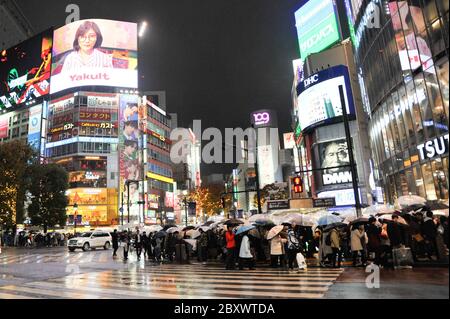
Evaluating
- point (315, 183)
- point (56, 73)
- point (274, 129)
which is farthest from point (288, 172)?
point (56, 73)

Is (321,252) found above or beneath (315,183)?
beneath

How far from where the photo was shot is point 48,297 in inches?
376

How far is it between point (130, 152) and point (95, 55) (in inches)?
958

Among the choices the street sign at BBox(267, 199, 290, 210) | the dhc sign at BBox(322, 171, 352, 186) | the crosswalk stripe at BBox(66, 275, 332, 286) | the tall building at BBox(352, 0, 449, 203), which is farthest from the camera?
the dhc sign at BBox(322, 171, 352, 186)

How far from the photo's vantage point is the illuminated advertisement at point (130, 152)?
73.8 meters

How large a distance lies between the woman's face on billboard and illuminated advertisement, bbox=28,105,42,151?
16140 millimetres

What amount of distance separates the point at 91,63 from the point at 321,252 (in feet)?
256

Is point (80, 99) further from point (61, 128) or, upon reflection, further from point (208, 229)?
point (208, 229)

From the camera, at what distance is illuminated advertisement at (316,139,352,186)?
44.8 meters

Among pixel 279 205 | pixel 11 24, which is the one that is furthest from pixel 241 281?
pixel 11 24

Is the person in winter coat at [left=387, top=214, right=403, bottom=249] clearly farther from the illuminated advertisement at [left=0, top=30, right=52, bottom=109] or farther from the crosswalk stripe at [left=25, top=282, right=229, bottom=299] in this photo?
the illuminated advertisement at [left=0, top=30, right=52, bottom=109]

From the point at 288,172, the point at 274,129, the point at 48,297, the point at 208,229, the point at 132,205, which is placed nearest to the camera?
the point at 48,297

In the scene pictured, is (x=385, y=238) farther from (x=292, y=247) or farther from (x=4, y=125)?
(x=4, y=125)

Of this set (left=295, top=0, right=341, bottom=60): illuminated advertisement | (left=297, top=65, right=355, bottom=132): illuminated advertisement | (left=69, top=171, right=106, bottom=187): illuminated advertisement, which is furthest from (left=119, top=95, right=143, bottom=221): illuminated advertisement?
(left=297, top=65, right=355, bottom=132): illuminated advertisement
